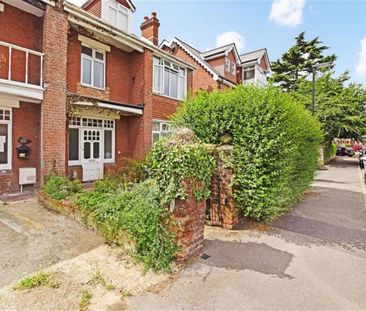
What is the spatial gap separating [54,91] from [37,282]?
23.2ft

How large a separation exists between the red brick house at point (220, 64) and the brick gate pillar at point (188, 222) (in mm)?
15222

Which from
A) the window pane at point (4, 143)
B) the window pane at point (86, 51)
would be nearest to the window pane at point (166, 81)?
the window pane at point (86, 51)

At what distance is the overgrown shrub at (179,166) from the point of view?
Answer: 3.68m

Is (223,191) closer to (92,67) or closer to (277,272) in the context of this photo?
(277,272)

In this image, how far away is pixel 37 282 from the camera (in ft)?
10.8

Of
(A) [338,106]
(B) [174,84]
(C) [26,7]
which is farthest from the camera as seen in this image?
(A) [338,106]

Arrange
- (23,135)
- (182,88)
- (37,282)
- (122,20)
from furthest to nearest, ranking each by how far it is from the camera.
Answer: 1. (182,88)
2. (122,20)
3. (23,135)
4. (37,282)

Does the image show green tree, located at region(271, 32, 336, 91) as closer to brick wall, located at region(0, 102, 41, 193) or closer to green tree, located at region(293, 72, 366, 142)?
green tree, located at region(293, 72, 366, 142)

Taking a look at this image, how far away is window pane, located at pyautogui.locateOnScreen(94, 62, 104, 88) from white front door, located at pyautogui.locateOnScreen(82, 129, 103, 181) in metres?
2.15

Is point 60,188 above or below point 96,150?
below

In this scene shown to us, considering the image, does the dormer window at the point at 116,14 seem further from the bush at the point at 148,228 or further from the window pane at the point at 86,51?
the bush at the point at 148,228

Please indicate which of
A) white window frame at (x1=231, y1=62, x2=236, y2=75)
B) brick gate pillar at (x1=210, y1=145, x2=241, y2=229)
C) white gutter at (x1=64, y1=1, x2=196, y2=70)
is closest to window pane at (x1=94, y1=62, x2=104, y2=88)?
white gutter at (x1=64, y1=1, x2=196, y2=70)

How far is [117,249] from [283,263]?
283 centimetres

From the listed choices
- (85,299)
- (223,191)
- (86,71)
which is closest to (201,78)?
(86,71)
